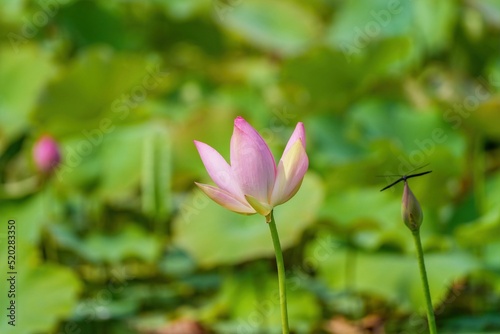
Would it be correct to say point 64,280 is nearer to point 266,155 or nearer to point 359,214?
point 359,214

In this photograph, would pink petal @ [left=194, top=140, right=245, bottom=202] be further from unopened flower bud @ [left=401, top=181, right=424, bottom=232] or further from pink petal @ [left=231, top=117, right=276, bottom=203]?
unopened flower bud @ [left=401, top=181, right=424, bottom=232]

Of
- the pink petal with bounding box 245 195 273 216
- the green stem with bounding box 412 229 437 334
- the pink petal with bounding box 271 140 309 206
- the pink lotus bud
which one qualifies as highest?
the pink lotus bud

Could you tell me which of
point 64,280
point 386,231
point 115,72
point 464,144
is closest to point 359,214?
point 386,231

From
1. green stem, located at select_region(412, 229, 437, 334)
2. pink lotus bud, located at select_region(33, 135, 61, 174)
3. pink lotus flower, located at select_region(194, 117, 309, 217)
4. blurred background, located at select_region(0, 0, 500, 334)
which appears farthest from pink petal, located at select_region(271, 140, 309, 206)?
pink lotus bud, located at select_region(33, 135, 61, 174)

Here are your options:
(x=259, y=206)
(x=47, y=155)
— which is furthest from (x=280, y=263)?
(x=47, y=155)

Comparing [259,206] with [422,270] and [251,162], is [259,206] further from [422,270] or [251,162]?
[422,270]

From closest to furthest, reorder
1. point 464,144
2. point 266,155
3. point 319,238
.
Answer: point 266,155
point 319,238
point 464,144
